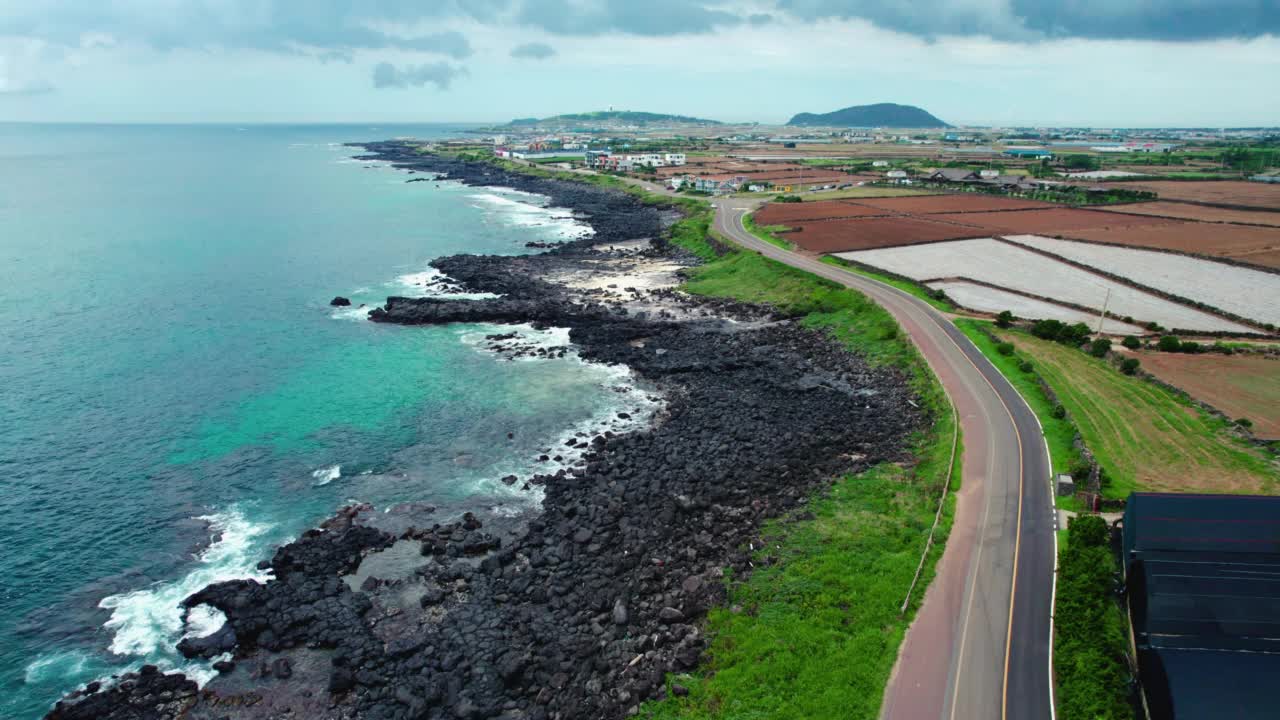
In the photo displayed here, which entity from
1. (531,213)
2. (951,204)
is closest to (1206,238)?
(951,204)

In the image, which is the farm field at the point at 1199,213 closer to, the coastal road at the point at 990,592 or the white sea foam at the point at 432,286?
the coastal road at the point at 990,592

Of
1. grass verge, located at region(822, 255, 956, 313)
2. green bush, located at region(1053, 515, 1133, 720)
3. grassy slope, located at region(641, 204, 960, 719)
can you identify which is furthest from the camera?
grass verge, located at region(822, 255, 956, 313)

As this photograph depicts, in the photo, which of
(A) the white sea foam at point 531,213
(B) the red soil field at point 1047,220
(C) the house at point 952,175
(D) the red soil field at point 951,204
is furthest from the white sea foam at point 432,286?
(C) the house at point 952,175

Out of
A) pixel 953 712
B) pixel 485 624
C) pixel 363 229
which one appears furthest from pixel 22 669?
pixel 363 229

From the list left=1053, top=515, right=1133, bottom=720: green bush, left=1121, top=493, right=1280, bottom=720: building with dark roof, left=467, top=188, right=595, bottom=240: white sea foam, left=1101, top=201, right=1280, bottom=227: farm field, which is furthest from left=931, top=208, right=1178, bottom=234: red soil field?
left=1053, top=515, right=1133, bottom=720: green bush

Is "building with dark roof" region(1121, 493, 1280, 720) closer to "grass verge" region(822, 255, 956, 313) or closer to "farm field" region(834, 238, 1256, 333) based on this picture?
"farm field" region(834, 238, 1256, 333)

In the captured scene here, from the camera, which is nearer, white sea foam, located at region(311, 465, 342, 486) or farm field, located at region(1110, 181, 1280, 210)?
white sea foam, located at region(311, 465, 342, 486)

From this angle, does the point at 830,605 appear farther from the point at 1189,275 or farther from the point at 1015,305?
the point at 1189,275
